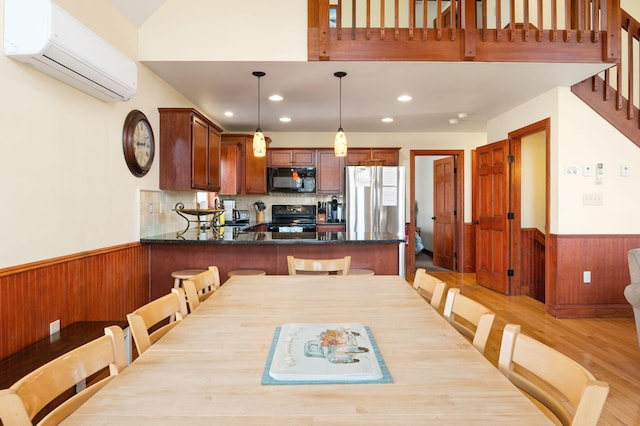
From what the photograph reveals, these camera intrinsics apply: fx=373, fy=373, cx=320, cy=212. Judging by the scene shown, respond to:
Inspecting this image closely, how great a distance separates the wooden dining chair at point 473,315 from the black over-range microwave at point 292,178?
470cm

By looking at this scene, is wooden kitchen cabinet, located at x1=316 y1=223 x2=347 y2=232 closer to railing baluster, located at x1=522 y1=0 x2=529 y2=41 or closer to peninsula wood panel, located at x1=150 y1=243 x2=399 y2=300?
peninsula wood panel, located at x1=150 y1=243 x2=399 y2=300

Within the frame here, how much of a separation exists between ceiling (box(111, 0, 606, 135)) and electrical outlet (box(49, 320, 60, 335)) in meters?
2.25

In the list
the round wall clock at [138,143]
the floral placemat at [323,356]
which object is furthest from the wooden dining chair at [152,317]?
the round wall clock at [138,143]

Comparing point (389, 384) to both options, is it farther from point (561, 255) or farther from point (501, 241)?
point (501, 241)

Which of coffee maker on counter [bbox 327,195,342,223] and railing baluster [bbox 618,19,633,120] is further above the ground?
railing baluster [bbox 618,19,633,120]

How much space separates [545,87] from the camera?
3967mm

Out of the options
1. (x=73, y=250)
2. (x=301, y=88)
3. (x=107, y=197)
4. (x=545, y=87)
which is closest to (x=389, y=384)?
(x=73, y=250)

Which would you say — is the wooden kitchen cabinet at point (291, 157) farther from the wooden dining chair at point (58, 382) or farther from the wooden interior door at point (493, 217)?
the wooden dining chair at point (58, 382)

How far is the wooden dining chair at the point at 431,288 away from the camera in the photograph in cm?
167

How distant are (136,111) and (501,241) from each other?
455cm

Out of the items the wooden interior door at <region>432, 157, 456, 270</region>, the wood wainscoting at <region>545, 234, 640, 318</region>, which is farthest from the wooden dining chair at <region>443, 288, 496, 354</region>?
the wooden interior door at <region>432, 157, 456, 270</region>

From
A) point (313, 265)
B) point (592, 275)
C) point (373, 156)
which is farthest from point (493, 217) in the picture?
point (313, 265)

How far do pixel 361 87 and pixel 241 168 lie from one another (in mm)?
2639

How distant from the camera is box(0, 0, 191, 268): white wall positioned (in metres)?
1.97
